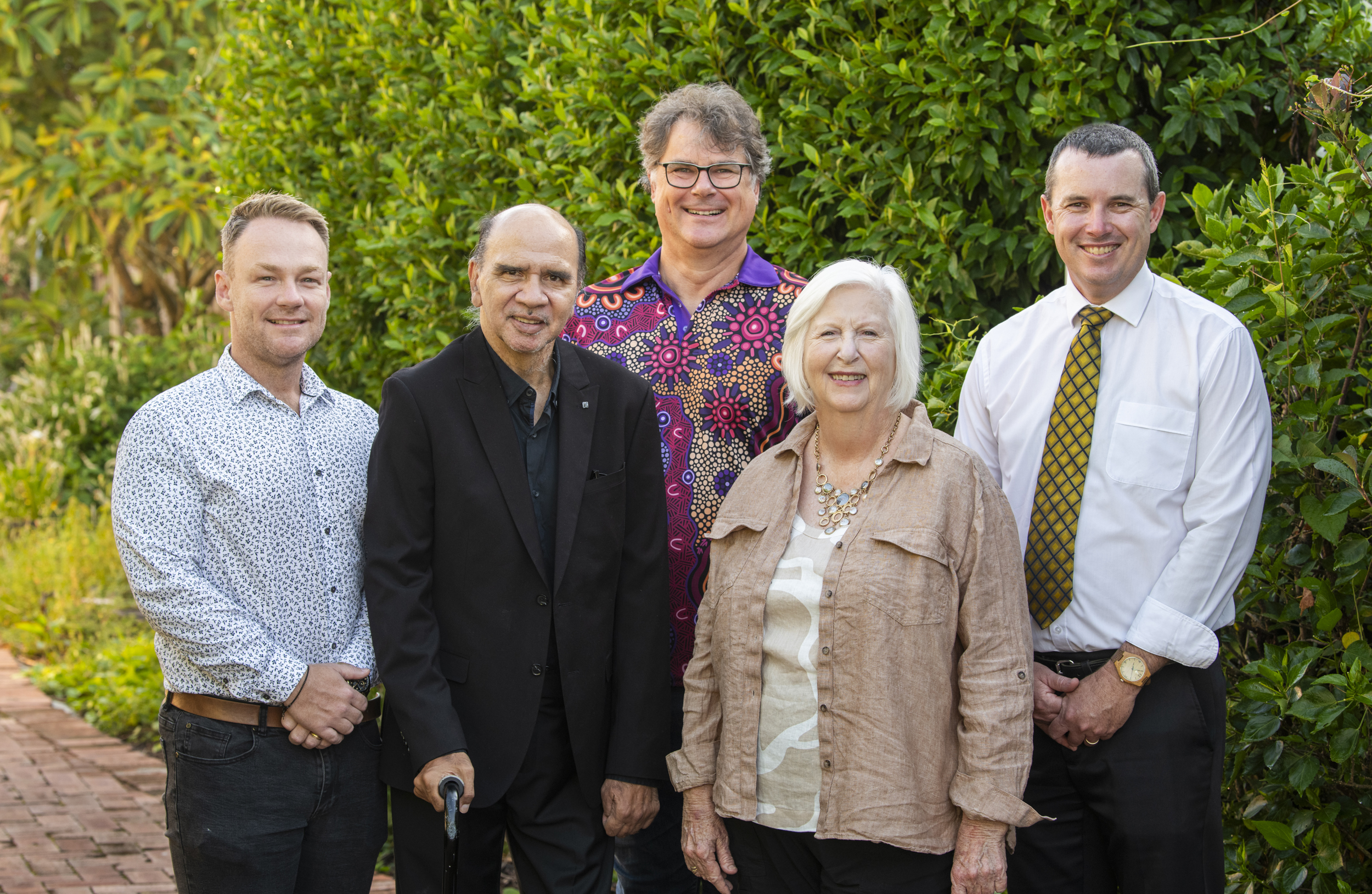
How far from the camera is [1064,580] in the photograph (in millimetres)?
2633

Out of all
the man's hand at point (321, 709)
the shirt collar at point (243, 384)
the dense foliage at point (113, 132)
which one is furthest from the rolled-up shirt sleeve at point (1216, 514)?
the dense foliage at point (113, 132)

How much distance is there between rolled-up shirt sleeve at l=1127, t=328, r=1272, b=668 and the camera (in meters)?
2.47

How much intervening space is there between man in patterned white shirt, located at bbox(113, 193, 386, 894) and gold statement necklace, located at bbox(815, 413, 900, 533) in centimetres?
112

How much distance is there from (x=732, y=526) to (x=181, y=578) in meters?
1.23

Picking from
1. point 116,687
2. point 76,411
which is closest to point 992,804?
point 116,687

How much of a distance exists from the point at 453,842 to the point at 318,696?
448 mm

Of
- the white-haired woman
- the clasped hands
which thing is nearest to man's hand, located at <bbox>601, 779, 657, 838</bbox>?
the clasped hands

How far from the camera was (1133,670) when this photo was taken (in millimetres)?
2486

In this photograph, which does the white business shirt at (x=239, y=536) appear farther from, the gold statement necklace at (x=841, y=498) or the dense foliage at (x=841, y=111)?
the dense foliage at (x=841, y=111)

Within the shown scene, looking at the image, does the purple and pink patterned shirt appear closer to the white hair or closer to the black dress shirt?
the black dress shirt

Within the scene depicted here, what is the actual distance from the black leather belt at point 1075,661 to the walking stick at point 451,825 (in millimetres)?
1369

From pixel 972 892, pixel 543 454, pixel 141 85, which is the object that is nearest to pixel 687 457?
pixel 543 454

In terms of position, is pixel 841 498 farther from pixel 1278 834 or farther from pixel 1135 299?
pixel 1278 834

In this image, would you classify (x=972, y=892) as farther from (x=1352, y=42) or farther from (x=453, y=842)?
(x=1352, y=42)
